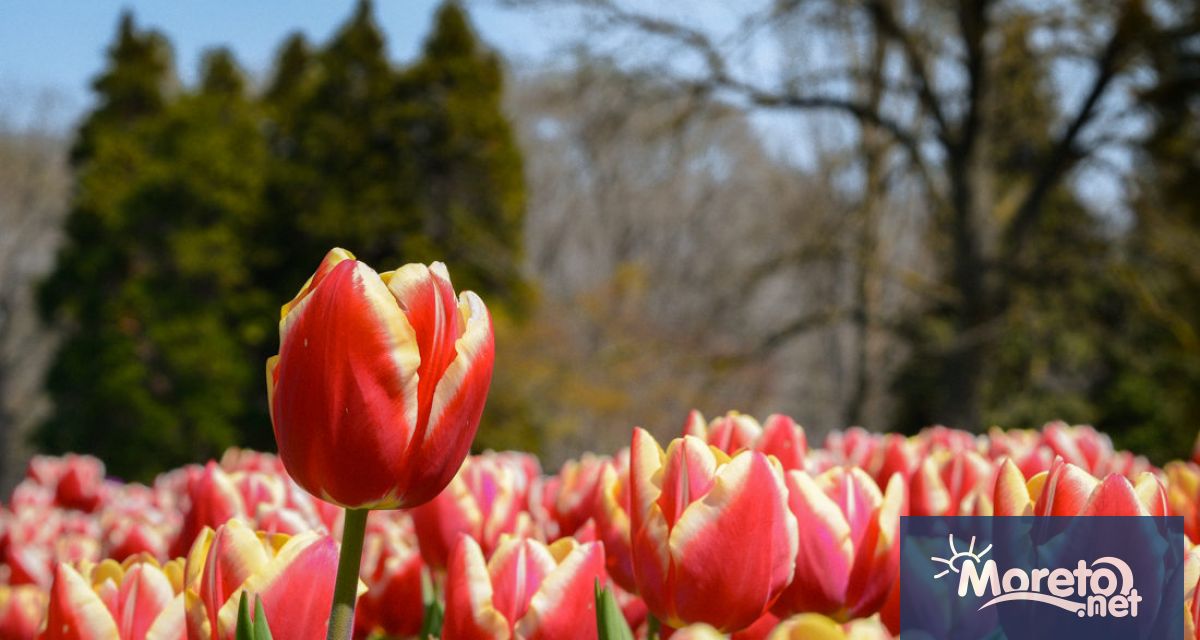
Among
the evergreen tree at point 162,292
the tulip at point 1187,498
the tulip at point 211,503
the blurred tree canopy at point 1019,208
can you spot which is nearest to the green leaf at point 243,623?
the tulip at point 211,503

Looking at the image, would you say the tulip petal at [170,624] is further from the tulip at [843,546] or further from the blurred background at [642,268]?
the blurred background at [642,268]

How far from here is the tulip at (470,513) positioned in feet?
4.04

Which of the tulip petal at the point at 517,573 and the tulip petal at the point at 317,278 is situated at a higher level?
the tulip petal at the point at 317,278

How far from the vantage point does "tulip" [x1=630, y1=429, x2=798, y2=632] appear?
2.75 ft

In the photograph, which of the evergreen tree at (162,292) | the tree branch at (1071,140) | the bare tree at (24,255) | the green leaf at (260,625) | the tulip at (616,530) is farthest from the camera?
the bare tree at (24,255)

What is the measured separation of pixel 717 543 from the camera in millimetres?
842

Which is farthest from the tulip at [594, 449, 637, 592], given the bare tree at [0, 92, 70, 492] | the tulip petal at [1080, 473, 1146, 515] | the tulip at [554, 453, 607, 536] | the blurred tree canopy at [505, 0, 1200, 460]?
the bare tree at [0, 92, 70, 492]

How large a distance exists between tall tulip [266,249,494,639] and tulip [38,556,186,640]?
0.61 feet

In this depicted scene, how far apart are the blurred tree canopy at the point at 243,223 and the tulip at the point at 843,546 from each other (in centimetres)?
1289

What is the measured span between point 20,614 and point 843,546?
39.8 inches

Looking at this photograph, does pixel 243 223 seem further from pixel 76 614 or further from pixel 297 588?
pixel 297 588

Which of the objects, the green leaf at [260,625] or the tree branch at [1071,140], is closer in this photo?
the green leaf at [260,625]

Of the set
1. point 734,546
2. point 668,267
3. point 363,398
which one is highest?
point 668,267

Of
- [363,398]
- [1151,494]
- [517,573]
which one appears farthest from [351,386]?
[1151,494]
